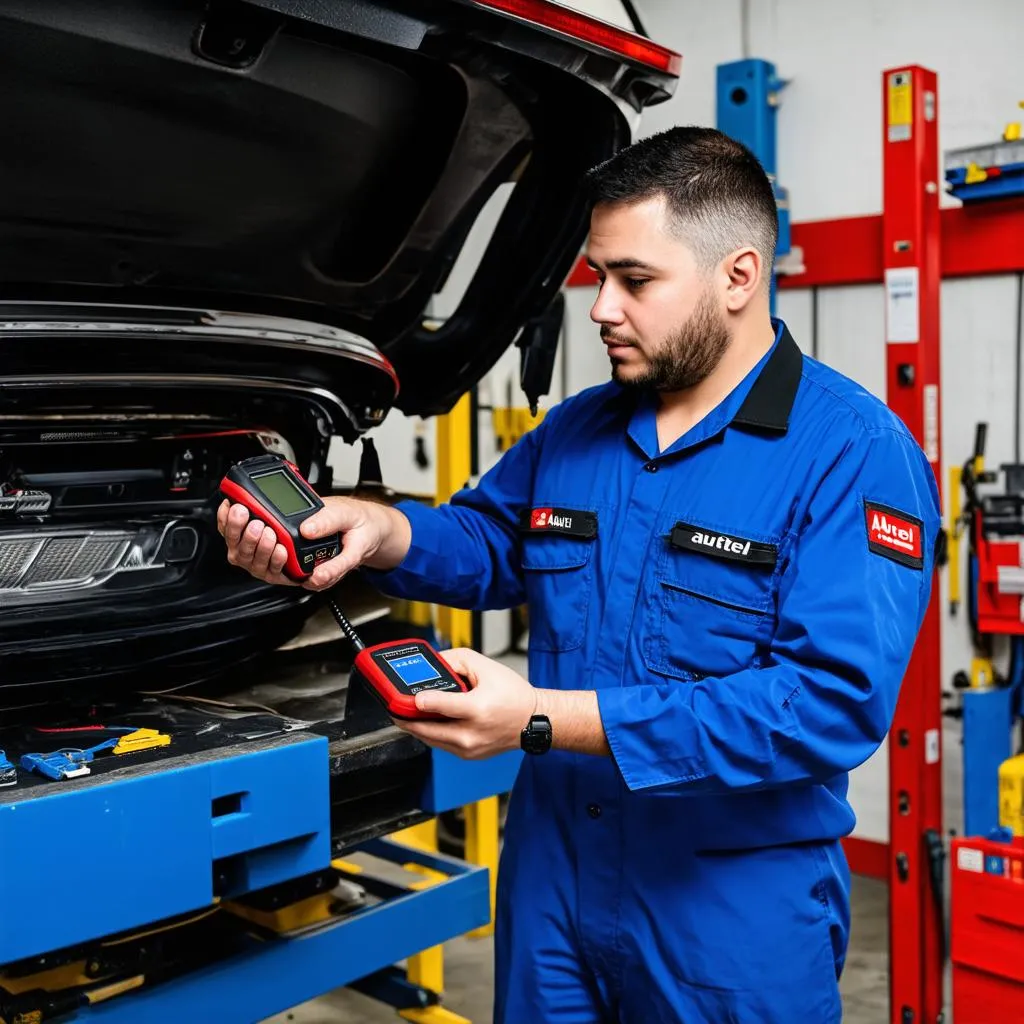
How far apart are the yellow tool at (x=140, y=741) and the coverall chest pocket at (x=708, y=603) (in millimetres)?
642

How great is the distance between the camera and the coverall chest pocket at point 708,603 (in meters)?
1.54

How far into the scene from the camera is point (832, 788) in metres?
1.65

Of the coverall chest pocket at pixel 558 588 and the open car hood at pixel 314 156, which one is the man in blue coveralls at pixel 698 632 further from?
the open car hood at pixel 314 156

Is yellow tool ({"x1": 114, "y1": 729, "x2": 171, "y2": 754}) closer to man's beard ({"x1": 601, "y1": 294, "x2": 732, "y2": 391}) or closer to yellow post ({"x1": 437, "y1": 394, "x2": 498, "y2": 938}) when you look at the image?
man's beard ({"x1": 601, "y1": 294, "x2": 732, "y2": 391})

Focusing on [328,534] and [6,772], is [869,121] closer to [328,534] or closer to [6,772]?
[328,534]

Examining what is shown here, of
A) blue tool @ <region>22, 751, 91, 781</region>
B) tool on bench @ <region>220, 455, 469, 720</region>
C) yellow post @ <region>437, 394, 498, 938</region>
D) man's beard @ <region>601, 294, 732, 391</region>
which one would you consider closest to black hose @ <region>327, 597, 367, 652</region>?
tool on bench @ <region>220, 455, 469, 720</region>

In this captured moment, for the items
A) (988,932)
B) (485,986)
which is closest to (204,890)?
(988,932)

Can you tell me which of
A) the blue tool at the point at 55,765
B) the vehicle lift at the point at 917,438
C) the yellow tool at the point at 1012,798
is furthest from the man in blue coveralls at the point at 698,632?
the yellow tool at the point at 1012,798

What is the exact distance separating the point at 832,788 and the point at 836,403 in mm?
527

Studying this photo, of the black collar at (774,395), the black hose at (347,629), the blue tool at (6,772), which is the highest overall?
the black collar at (774,395)

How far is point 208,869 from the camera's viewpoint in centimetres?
141

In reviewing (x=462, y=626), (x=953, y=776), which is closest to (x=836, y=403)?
(x=462, y=626)

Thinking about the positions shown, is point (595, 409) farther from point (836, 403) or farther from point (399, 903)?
point (399, 903)

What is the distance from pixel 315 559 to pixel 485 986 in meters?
2.20
